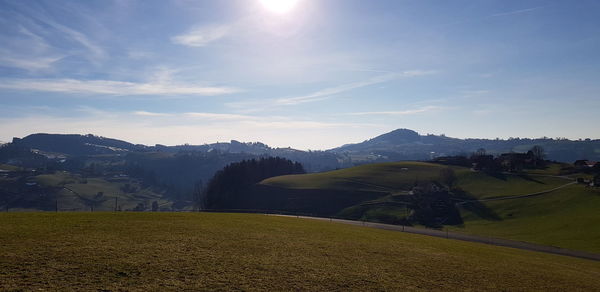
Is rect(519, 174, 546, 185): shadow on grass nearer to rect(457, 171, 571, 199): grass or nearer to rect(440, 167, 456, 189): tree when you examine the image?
rect(457, 171, 571, 199): grass

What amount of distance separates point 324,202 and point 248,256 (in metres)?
126

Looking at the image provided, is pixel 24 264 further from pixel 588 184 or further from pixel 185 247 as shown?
pixel 588 184

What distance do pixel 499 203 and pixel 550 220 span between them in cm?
2626

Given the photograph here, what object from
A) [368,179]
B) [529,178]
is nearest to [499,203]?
[529,178]

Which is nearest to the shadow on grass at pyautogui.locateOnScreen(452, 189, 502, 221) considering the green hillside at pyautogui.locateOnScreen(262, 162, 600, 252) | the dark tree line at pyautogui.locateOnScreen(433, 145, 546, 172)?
the green hillside at pyautogui.locateOnScreen(262, 162, 600, 252)

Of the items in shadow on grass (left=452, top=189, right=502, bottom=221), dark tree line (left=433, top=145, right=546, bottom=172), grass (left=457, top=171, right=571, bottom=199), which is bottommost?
shadow on grass (left=452, top=189, right=502, bottom=221)

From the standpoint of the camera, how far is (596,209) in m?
101

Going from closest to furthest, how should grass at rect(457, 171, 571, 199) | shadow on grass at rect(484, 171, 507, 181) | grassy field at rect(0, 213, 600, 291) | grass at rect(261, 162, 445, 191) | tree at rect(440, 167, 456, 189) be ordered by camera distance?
grassy field at rect(0, 213, 600, 291) → grass at rect(457, 171, 571, 199) → shadow on grass at rect(484, 171, 507, 181) → tree at rect(440, 167, 456, 189) → grass at rect(261, 162, 445, 191)

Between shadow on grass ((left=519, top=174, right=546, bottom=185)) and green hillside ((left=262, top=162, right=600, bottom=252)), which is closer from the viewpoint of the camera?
green hillside ((left=262, top=162, right=600, bottom=252))

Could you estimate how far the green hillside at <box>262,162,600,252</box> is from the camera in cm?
9019

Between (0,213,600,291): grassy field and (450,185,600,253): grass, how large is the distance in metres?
53.6

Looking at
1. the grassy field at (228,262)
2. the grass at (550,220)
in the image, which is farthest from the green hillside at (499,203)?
the grassy field at (228,262)

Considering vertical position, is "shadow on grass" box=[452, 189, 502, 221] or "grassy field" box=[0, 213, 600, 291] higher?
"grassy field" box=[0, 213, 600, 291]

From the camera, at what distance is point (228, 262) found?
25984mm
